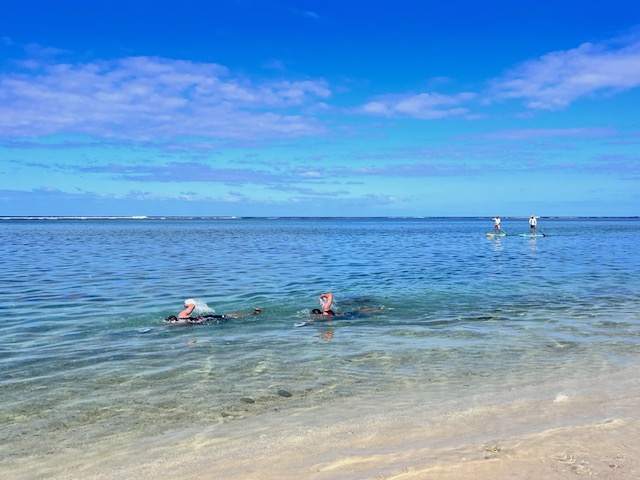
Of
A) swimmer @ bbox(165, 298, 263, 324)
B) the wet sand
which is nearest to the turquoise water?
swimmer @ bbox(165, 298, 263, 324)

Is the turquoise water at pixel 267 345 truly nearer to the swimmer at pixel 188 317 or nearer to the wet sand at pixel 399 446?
the swimmer at pixel 188 317

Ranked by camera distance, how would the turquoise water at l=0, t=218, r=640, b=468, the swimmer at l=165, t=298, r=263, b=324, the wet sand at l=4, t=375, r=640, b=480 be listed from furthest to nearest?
the swimmer at l=165, t=298, r=263, b=324 < the turquoise water at l=0, t=218, r=640, b=468 < the wet sand at l=4, t=375, r=640, b=480

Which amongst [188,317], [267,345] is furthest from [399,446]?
[188,317]

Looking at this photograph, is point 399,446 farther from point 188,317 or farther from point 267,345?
point 188,317

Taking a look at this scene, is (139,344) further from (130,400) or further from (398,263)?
(398,263)

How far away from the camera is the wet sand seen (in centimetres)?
610

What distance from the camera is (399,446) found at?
22.8 ft

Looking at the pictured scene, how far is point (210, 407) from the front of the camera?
29.4 feet

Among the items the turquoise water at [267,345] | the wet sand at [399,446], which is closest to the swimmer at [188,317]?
the turquoise water at [267,345]

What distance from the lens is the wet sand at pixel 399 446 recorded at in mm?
6098

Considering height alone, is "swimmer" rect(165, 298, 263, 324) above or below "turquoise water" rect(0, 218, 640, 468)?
above

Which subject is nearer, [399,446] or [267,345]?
[399,446]

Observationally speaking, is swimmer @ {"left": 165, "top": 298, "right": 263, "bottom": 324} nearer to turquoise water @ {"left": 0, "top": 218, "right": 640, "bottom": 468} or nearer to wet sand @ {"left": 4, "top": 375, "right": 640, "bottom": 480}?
turquoise water @ {"left": 0, "top": 218, "right": 640, "bottom": 468}

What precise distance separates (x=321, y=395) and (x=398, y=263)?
26.8m
